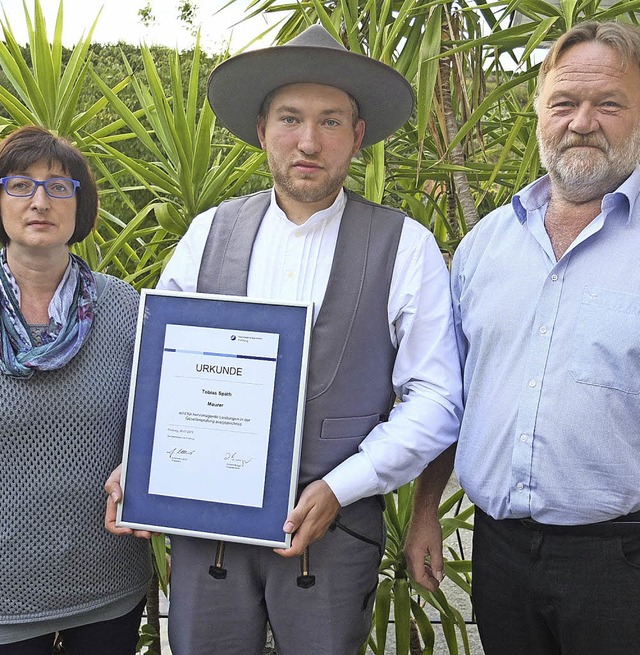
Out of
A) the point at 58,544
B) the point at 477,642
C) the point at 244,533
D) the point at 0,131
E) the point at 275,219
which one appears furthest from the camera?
the point at 477,642

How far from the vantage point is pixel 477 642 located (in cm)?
335

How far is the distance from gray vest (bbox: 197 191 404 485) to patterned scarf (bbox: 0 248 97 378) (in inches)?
10.3

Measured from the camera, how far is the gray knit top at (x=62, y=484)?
1728 mm

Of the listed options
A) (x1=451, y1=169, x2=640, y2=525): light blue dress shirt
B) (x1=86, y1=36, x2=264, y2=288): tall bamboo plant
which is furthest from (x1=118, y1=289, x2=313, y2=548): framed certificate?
(x1=86, y1=36, x2=264, y2=288): tall bamboo plant

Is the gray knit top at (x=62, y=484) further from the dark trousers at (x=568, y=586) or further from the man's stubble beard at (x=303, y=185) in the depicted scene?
the dark trousers at (x=568, y=586)

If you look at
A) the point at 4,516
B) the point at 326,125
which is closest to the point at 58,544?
the point at 4,516

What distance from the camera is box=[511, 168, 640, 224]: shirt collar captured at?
1703 mm

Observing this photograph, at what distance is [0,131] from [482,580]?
2044 mm

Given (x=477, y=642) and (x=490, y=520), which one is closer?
(x=490, y=520)

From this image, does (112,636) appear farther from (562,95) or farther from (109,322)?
(562,95)

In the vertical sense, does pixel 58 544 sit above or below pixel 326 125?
below

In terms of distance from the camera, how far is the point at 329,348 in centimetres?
173
